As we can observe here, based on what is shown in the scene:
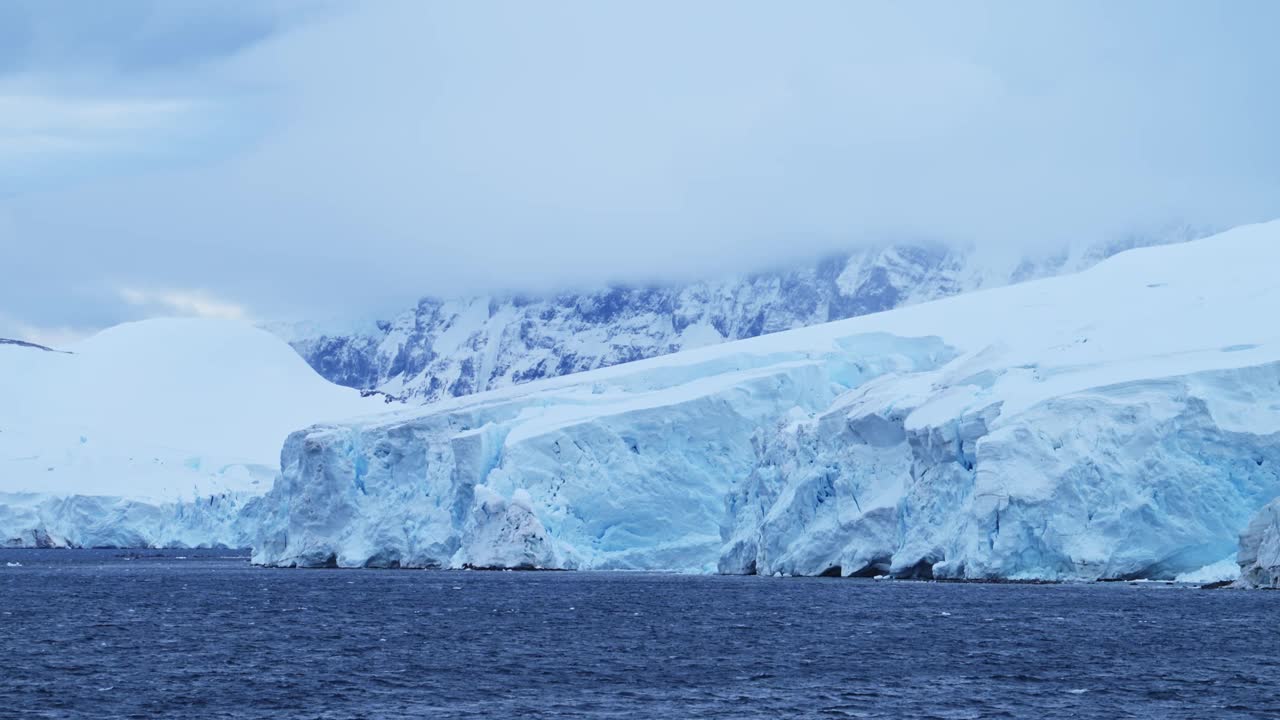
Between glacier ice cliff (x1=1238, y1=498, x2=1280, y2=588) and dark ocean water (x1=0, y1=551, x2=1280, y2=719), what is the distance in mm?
580

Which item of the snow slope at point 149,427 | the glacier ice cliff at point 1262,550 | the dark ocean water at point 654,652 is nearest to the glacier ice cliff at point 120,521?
the snow slope at point 149,427

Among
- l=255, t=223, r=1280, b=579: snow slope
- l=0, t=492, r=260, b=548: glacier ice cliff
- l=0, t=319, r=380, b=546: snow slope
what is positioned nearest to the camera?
l=255, t=223, r=1280, b=579: snow slope

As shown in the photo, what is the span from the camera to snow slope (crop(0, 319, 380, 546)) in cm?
9856

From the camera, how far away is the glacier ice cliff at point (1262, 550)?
3809 centimetres

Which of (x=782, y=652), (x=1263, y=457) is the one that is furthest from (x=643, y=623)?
(x=1263, y=457)

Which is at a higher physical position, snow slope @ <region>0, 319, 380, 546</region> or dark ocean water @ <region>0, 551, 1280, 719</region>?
snow slope @ <region>0, 319, 380, 546</region>

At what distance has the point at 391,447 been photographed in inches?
2398

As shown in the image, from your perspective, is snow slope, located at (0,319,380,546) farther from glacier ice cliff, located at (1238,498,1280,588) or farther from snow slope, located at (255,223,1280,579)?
glacier ice cliff, located at (1238,498,1280,588)

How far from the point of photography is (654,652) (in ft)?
99.6

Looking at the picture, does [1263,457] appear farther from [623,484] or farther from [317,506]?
[317,506]

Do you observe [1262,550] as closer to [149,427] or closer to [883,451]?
[883,451]

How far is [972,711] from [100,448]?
94.9 metres

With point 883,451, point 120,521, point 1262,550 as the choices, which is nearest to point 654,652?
point 1262,550

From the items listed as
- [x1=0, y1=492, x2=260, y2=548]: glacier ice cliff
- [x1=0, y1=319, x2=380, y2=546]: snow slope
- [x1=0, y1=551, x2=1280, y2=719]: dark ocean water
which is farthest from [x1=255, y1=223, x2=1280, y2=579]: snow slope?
→ [x1=0, y1=319, x2=380, y2=546]: snow slope
